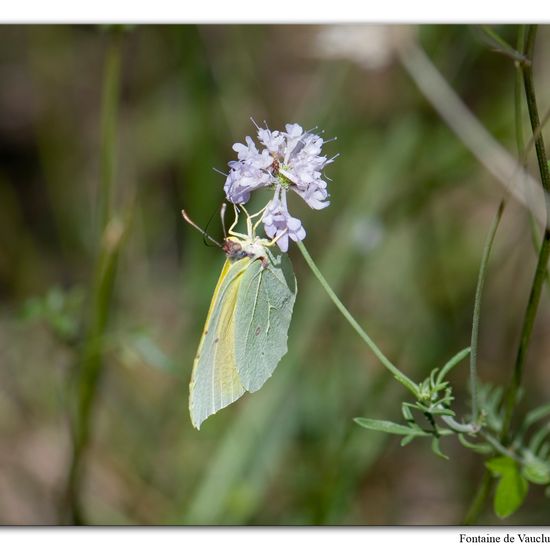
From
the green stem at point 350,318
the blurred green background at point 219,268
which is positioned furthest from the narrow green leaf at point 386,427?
the blurred green background at point 219,268

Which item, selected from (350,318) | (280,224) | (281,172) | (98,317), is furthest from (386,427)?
(98,317)

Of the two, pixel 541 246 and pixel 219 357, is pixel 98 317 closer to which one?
pixel 219 357

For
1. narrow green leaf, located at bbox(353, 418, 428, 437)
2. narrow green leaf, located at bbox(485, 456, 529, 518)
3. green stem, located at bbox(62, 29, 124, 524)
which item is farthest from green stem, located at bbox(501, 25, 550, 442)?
green stem, located at bbox(62, 29, 124, 524)

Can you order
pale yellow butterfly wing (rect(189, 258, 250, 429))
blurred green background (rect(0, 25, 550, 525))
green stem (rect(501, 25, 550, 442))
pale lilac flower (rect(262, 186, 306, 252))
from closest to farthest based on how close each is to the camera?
1. green stem (rect(501, 25, 550, 442))
2. pale lilac flower (rect(262, 186, 306, 252))
3. pale yellow butterfly wing (rect(189, 258, 250, 429))
4. blurred green background (rect(0, 25, 550, 525))

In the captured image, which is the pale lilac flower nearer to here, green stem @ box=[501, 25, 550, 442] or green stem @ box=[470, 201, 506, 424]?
green stem @ box=[470, 201, 506, 424]
